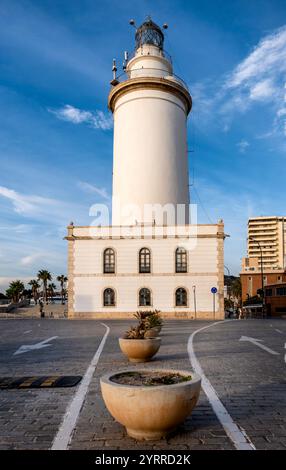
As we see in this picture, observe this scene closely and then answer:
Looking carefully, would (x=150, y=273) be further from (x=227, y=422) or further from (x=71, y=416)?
(x=227, y=422)

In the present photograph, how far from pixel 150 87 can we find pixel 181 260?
16.4 meters

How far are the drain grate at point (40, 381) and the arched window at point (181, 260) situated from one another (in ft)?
90.2

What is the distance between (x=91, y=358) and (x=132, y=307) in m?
24.3

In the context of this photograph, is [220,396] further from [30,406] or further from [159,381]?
[30,406]

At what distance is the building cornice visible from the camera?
Answer: 129 feet

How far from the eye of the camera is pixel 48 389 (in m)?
8.02

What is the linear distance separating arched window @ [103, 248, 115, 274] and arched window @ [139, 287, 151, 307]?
310cm

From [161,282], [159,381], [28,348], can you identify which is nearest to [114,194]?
[161,282]

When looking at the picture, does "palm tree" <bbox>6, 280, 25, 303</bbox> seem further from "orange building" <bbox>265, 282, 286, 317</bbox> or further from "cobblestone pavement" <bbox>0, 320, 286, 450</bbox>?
"cobblestone pavement" <bbox>0, 320, 286, 450</bbox>

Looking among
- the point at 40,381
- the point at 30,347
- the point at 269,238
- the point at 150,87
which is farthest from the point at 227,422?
the point at 269,238

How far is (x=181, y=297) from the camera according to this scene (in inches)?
1419

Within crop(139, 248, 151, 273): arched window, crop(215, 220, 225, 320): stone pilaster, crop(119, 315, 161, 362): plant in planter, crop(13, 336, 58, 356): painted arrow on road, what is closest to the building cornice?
crop(215, 220, 225, 320): stone pilaster

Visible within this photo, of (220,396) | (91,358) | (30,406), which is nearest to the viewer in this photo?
(30,406)

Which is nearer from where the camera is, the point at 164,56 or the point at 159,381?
the point at 159,381
